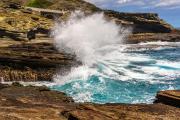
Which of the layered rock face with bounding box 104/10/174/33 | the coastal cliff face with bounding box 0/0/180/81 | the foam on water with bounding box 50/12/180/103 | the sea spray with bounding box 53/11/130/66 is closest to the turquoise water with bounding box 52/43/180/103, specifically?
the foam on water with bounding box 50/12/180/103

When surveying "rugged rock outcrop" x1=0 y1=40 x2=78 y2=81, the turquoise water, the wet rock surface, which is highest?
the wet rock surface

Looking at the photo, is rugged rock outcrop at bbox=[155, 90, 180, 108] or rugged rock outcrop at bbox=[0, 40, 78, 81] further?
rugged rock outcrop at bbox=[0, 40, 78, 81]

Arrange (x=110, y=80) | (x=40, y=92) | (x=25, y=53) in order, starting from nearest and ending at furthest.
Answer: (x=40, y=92) < (x=110, y=80) < (x=25, y=53)

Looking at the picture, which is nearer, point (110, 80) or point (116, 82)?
point (116, 82)

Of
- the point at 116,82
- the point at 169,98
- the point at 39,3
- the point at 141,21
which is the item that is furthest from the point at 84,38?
the point at 39,3

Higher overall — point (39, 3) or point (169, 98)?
point (39, 3)

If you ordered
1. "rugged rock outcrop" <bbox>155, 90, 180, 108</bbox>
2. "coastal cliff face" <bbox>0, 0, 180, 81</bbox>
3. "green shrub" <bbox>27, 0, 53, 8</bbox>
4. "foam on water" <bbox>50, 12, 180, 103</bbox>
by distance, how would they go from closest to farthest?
"rugged rock outcrop" <bbox>155, 90, 180, 108</bbox>
"foam on water" <bbox>50, 12, 180, 103</bbox>
"coastal cliff face" <bbox>0, 0, 180, 81</bbox>
"green shrub" <bbox>27, 0, 53, 8</bbox>

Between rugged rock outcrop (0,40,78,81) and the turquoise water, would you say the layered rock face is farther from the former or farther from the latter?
rugged rock outcrop (0,40,78,81)

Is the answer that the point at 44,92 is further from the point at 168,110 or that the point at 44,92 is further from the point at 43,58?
the point at 43,58

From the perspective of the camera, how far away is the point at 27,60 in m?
39.9

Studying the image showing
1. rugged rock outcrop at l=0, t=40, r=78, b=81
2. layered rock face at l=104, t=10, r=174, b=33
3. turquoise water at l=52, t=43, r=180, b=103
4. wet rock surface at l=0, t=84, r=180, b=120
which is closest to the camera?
wet rock surface at l=0, t=84, r=180, b=120

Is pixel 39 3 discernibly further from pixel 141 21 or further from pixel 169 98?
pixel 169 98

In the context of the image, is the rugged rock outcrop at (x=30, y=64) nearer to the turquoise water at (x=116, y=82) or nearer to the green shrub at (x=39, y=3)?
the turquoise water at (x=116, y=82)

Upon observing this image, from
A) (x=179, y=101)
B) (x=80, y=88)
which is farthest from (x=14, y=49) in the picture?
(x=179, y=101)
